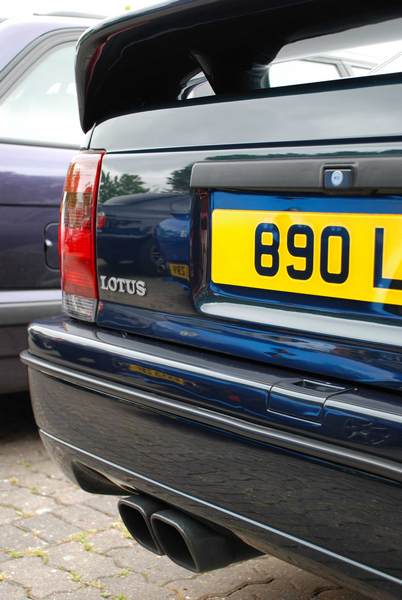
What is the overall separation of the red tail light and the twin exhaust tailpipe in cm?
50

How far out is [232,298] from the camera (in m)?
1.83

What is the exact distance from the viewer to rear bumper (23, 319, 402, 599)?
1.49 metres

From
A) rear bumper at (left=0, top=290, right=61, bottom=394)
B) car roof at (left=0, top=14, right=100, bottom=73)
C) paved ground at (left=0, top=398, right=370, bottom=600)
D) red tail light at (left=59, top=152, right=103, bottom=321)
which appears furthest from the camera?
car roof at (left=0, top=14, right=100, bottom=73)

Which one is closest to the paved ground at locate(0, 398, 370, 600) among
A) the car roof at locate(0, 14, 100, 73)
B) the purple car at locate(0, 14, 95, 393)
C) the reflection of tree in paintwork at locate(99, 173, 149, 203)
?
the purple car at locate(0, 14, 95, 393)

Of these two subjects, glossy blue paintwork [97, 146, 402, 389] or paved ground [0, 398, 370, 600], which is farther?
paved ground [0, 398, 370, 600]

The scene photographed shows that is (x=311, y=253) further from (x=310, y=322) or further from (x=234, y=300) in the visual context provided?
(x=234, y=300)

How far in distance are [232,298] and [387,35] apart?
699mm

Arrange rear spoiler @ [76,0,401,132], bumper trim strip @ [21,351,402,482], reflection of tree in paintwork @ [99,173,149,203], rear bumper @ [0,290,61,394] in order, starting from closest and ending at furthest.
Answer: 1. bumper trim strip @ [21,351,402,482]
2. rear spoiler @ [76,0,401,132]
3. reflection of tree in paintwork @ [99,173,149,203]
4. rear bumper @ [0,290,61,394]

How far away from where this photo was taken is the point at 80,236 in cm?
223

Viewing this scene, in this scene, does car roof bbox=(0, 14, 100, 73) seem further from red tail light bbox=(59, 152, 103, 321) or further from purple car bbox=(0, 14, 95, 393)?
red tail light bbox=(59, 152, 103, 321)

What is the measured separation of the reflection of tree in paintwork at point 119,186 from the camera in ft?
6.68

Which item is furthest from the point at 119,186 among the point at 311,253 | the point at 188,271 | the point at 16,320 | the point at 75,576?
the point at 16,320

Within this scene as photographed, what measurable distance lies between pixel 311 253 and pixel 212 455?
1.51 feet

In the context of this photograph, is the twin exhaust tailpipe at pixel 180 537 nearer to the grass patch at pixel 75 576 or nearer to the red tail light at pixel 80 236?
the red tail light at pixel 80 236
